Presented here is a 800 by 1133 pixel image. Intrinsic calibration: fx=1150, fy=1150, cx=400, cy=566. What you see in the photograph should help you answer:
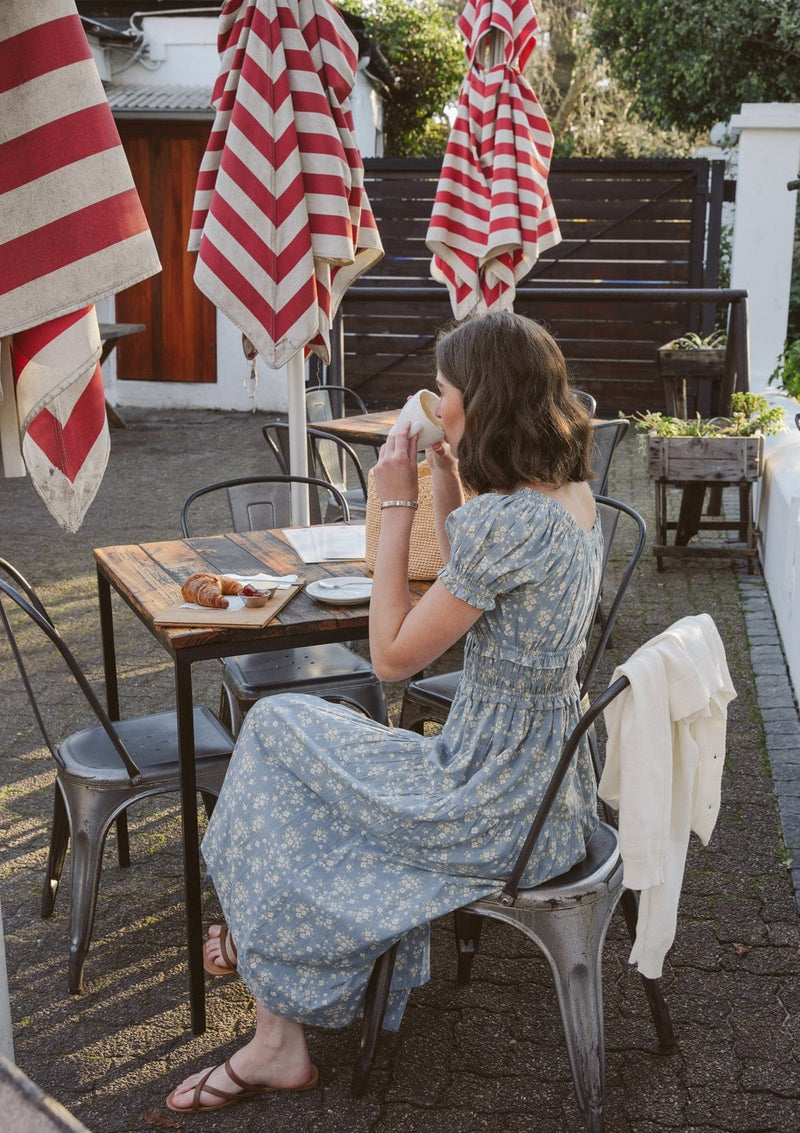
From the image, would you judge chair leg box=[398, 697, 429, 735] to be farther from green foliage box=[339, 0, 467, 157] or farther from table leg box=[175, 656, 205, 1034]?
green foliage box=[339, 0, 467, 157]

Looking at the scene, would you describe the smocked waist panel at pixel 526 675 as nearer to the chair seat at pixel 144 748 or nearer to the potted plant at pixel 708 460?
the chair seat at pixel 144 748

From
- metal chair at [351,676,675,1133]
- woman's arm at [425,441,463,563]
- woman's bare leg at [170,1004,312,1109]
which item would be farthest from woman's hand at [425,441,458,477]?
woman's bare leg at [170,1004,312,1109]

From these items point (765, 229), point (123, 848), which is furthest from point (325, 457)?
point (765, 229)

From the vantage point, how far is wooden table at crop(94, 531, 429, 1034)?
7.56 ft

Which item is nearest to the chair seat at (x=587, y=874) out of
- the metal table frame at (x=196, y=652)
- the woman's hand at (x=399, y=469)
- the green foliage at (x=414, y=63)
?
the metal table frame at (x=196, y=652)

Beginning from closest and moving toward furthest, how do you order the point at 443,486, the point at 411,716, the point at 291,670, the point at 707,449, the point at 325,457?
1. the point at 443,486
2. the point at 411,716
3. the point at 291,670
4. the point at 325,457
5. the point at 707,449

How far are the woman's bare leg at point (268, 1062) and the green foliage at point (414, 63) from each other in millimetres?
14448

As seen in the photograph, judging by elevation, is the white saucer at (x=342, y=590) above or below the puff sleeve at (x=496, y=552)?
below

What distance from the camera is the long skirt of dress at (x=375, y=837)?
Answer: 207 centimetres

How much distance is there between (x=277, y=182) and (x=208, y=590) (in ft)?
5.33

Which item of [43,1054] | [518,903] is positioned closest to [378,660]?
[518,903]

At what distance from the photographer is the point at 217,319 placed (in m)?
11.2

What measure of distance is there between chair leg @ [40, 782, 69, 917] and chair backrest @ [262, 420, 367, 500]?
188 centimetres

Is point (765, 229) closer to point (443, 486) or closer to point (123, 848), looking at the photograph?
point (443, 486)
